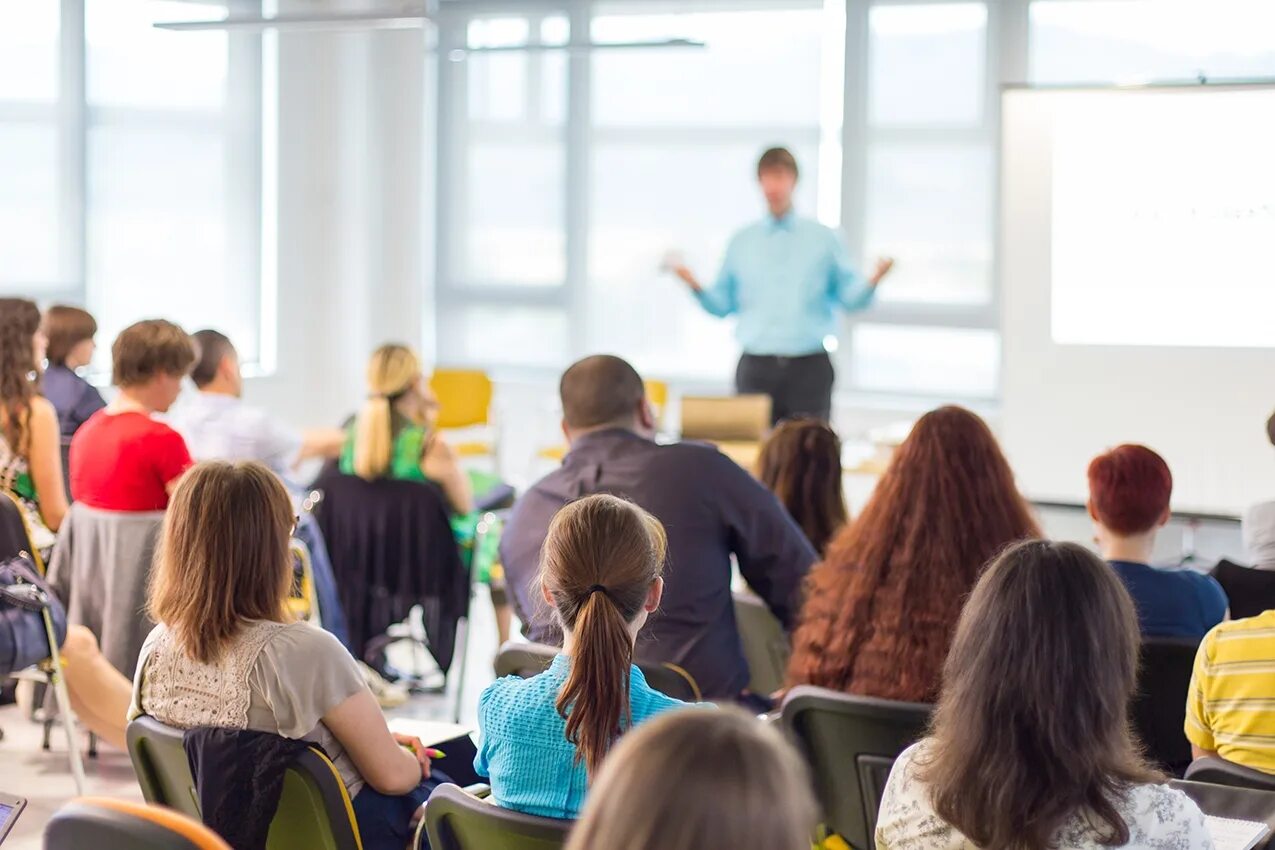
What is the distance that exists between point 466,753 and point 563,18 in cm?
700

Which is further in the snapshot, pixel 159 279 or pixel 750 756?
pixel 159 279

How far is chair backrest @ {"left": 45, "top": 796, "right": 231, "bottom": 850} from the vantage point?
1.55m

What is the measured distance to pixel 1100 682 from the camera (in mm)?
1810

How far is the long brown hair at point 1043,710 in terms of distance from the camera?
180 cm

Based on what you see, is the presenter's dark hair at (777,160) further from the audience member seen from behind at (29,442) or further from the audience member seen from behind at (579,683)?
the audience member seen from behind at (579,683)

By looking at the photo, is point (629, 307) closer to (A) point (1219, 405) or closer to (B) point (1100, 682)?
(A) point (1219, 405)

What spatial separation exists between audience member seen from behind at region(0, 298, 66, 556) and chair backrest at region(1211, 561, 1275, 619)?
3.25 metres

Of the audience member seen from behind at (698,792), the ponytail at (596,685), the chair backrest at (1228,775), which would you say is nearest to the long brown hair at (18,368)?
the ponytail at (596,685)

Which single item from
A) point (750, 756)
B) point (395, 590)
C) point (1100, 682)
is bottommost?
point (395, 590)

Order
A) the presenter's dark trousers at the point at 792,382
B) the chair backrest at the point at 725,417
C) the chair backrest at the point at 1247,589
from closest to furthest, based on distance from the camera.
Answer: the chair backrest at the point at 1247,589, the chair backrest at the point at 725,417, the presenter's dark trousers at the point at 792,382

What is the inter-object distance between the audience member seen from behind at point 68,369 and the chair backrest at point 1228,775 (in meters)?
3.83

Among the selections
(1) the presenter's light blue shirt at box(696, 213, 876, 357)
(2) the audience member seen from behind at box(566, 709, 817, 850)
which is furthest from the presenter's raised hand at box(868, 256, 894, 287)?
(2) the audience member seen from behind at box(566, 709, 817, 850)

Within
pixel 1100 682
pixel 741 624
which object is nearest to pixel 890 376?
pixel 741 624

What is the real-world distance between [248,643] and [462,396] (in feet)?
19.7
